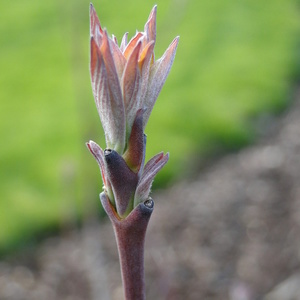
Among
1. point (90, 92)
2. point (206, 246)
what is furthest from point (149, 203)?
point (90, 92)

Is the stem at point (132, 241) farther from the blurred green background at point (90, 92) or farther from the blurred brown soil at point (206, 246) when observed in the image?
the blurred green background at point (90, 92)

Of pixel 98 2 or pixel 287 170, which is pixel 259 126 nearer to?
pixel 287 170

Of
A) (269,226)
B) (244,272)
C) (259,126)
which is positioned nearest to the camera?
(244,272)

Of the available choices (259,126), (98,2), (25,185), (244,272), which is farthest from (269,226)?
(98,2)

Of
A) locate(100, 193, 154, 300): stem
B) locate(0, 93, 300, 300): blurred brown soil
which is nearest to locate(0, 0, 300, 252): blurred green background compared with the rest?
locate(0, 93, 300, 300): blurred brown soil

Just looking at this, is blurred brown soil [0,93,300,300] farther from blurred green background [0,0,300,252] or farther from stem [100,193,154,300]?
stem [100,193,154,300]

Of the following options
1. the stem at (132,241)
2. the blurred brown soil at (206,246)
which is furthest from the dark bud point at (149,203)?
the blurred brown soil at (206,246)
